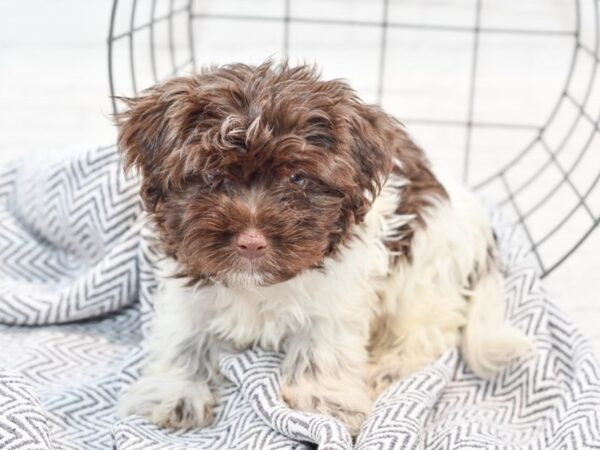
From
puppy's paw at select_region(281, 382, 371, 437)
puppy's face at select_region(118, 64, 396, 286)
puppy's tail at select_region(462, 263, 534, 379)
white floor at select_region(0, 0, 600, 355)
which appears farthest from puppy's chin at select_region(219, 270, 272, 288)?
white floor at select_region(0, 0, 600, 355)

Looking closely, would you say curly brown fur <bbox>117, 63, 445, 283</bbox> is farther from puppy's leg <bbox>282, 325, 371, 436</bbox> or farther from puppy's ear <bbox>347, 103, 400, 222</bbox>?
puppy's leg <bbox>282, 325, 371, 436</bbox>

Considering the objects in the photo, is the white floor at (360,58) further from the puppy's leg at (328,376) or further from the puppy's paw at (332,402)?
the puppy's paw at (332,402)

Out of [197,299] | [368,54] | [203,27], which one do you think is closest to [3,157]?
[203,27]

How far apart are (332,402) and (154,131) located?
96 centimetres

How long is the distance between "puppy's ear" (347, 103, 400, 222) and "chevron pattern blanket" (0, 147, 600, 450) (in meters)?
0.64

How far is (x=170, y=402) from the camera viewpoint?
3.06m

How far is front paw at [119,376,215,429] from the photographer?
3053 mm

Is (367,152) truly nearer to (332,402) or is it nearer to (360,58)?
(332,402)

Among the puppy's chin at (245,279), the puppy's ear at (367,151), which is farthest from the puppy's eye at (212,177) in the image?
the puppy's ear at (367,151)

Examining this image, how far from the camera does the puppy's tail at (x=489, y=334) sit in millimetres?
3303

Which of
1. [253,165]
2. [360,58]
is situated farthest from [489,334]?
[360,58]

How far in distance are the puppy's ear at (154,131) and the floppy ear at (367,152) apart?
474 mm

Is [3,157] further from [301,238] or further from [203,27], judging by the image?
[301,238]

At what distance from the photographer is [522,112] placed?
581cm
